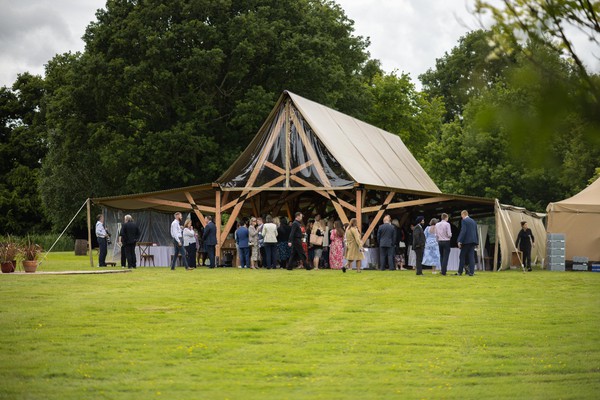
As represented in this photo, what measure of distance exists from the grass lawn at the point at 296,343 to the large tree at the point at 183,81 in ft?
58.7

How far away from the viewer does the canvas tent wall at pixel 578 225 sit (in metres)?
27.7

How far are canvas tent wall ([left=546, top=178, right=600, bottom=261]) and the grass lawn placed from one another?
38.3 ft

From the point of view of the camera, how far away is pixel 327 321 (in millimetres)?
11398

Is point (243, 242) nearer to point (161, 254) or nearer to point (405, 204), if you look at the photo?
point (405, 204)

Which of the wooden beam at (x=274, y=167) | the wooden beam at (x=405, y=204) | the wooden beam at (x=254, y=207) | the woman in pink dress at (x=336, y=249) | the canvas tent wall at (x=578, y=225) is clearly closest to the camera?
the woman in pink dress at (x=336, y=249)

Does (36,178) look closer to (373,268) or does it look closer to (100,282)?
(373,268)

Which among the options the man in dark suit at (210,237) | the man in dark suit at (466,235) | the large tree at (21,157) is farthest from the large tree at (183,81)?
the large tree at (21,157)

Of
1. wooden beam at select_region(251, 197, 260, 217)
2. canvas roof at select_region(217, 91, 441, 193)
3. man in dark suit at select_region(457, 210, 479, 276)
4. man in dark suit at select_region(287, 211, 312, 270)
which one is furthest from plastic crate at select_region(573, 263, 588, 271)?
wooden beam at select_region(251, 197, 260, 217)

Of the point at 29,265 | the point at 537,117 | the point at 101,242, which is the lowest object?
the point at 29,265

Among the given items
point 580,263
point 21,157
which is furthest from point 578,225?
point 21,157

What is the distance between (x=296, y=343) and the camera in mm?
9508

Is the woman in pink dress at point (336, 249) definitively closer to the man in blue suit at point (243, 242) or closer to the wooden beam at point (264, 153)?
the man in blue suit at point (243, 242)

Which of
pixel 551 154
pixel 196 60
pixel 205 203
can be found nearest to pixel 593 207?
pixel 205 203

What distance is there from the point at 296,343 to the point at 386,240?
566 inches
